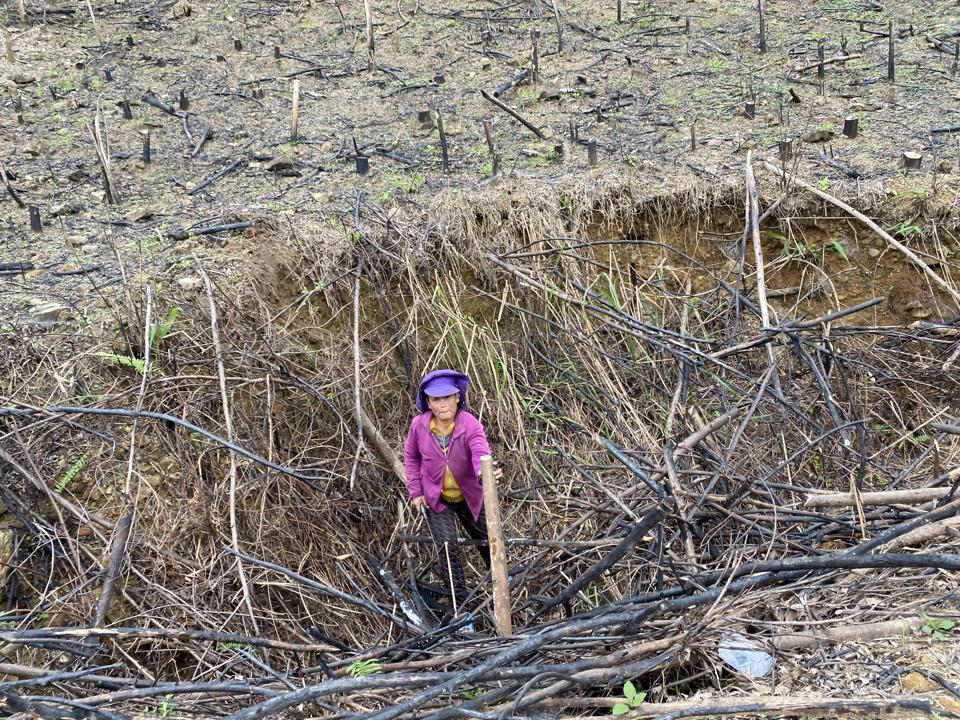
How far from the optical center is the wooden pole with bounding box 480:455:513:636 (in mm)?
3350

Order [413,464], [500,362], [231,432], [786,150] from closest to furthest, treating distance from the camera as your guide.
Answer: [413,464] < [231,432] < [500,362] < [786,150]

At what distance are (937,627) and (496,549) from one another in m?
1.70

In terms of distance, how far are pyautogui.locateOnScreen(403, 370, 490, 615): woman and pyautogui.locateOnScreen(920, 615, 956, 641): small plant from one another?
190 centimetres

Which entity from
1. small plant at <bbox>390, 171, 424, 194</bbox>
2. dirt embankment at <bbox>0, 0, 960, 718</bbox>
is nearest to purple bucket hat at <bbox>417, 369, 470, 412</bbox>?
dirt embankment at <bbox>0, 0, 960, 718</bbox>

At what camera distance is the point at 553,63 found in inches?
297

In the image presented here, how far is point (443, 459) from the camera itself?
4059 millimetres

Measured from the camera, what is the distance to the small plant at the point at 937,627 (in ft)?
10.2

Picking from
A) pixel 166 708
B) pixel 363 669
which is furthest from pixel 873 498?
pixel 166 708

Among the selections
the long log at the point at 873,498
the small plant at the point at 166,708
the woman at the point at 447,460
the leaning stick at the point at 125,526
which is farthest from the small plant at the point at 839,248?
the small plant at the point at 166,708

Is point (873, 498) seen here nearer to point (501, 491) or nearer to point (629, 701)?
point (629, 701)

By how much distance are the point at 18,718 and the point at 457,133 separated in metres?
5.05

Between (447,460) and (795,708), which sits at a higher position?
(447,460)

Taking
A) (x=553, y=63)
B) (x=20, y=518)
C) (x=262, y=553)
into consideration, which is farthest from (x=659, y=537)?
(x=553, y=63)

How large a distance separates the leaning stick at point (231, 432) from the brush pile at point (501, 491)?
0.08ft
